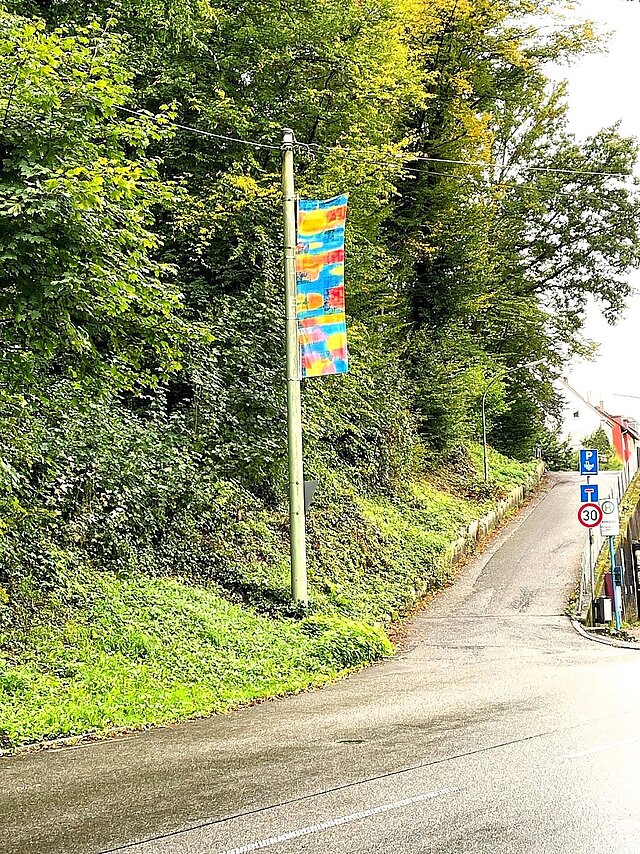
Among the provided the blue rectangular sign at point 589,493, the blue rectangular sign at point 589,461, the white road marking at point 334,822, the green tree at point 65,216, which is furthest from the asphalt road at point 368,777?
the blue rectangular sign at point 589,461

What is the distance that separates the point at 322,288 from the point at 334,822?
11.3 meters

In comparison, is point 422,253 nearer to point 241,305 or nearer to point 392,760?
point 241,305

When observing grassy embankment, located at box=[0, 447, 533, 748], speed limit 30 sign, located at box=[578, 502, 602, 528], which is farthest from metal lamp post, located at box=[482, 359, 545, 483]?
grassy embankment, located at box=[0, 447, 533, 748]

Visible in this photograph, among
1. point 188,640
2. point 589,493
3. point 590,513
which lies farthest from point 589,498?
point 188,640

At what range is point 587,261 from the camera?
152 feet

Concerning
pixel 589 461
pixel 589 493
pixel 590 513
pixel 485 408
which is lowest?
pixel 590 513

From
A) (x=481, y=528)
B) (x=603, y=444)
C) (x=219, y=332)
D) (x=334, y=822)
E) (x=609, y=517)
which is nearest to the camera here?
(x=334, y=822)

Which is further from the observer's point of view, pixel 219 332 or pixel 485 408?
pixel 485 408

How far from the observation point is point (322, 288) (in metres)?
16.2

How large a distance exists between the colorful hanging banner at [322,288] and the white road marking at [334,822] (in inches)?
393

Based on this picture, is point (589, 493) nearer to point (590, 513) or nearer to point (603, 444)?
point (590, 513)

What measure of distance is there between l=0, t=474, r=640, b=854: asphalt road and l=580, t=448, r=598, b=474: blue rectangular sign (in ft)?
34.4

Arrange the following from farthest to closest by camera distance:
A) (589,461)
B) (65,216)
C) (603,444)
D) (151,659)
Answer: (603,444) → (589,461) → (151,659) → (65,216)

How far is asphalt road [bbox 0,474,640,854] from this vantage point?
225 inches
